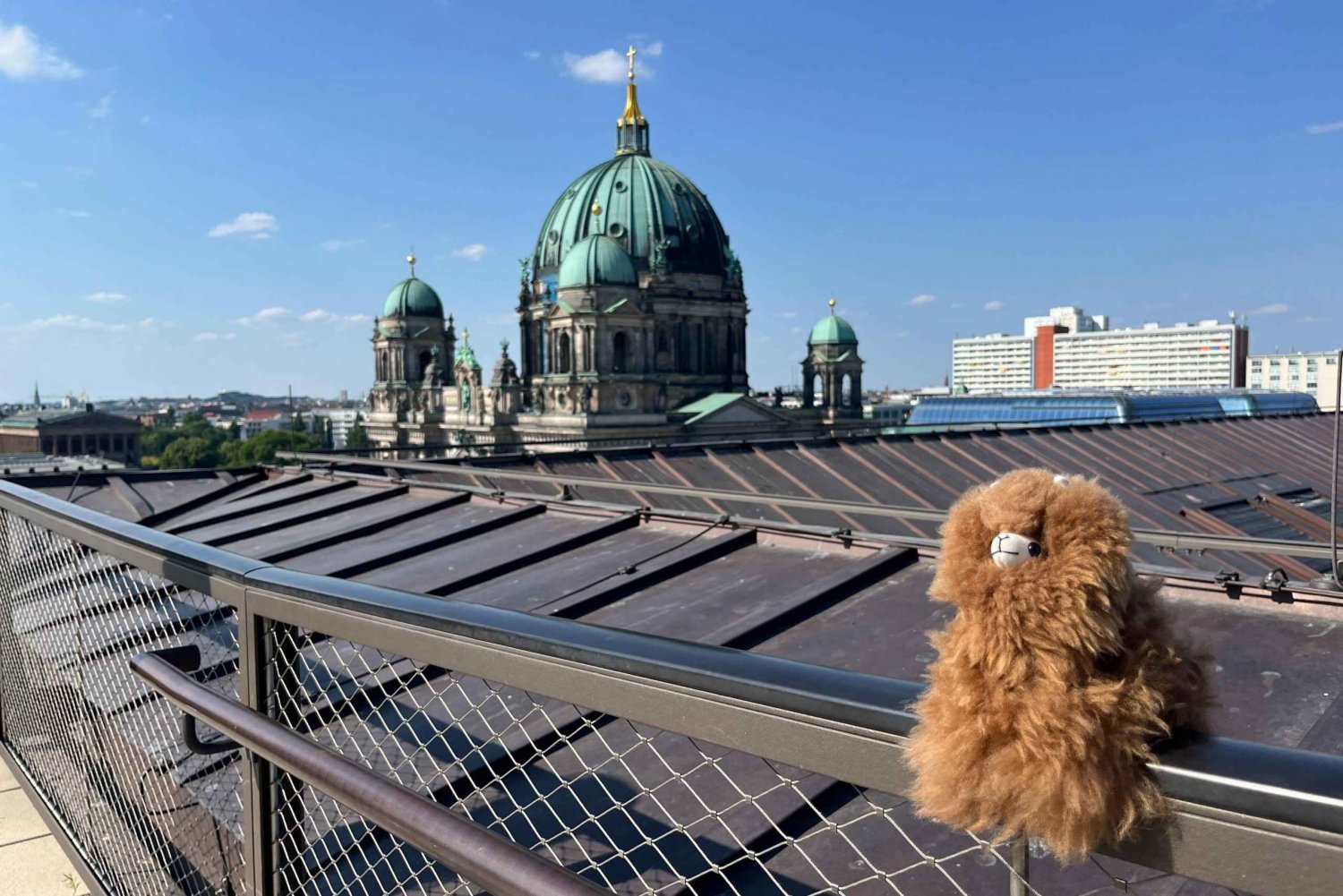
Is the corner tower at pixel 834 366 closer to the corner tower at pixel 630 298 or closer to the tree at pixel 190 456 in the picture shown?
the corner tower at pixel 630 298

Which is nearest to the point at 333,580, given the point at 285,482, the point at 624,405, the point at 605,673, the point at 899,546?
the point at 605,673

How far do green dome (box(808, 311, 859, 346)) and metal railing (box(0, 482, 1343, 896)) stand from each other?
2203 inches

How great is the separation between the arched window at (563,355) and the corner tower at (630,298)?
6 centimetres

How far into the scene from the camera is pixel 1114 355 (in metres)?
158

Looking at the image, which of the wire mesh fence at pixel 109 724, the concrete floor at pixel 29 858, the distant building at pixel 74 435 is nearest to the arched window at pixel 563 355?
the distant building at pixel 74 435

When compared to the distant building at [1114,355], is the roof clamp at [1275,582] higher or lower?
lower

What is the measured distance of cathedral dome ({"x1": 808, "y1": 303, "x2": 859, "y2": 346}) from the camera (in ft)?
195

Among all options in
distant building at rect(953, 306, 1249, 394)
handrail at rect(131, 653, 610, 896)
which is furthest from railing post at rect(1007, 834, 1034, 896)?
distant building at rect(953, 306, 1249, 394)

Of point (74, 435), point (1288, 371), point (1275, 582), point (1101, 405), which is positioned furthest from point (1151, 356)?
point (1275, 582)

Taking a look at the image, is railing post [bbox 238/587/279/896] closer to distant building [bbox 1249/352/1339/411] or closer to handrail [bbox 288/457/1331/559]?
handrail [bbox 288/457/1331/559]

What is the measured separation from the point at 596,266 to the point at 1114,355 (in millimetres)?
132633

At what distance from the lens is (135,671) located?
9.32 ft

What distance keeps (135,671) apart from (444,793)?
110cm

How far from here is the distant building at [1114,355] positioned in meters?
139
